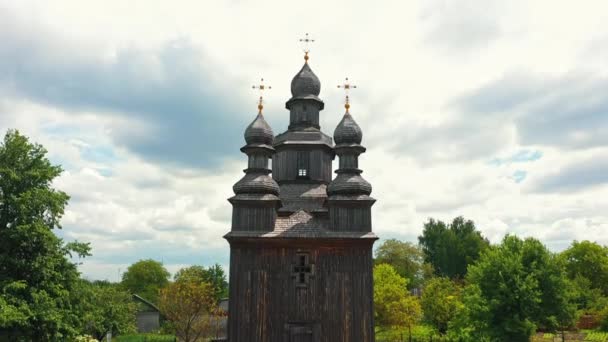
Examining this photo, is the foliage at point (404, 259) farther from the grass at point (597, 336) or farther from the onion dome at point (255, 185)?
the onion dome at point (255, 185)

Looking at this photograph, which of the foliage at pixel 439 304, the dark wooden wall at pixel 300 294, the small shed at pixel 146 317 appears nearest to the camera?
the dark wooden wall at pixel 300 294

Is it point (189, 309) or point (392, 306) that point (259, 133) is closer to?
point (392, 306)

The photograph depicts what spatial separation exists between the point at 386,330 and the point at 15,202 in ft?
95.2

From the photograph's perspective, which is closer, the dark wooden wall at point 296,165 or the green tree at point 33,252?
the green tree at point 33,252

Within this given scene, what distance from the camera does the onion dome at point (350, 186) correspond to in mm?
20000

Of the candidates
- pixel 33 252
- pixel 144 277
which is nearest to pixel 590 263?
pixel 33 252

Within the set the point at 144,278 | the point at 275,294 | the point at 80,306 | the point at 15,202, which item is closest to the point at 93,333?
the point at 80,306

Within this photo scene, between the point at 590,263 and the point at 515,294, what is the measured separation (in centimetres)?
3403

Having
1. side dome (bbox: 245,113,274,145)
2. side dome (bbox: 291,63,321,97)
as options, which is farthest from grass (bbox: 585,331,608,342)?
side dome (bbox: 245,113,274,145)

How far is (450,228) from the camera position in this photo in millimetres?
71188

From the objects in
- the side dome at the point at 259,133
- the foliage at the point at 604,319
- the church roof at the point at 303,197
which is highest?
the side dome at the point at 259,133

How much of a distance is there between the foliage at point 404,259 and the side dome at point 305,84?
119 feet

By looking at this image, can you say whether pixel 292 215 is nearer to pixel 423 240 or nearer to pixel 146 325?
pixel 146 325

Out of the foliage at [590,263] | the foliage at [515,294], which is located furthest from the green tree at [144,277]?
the foliage at [515,294]
